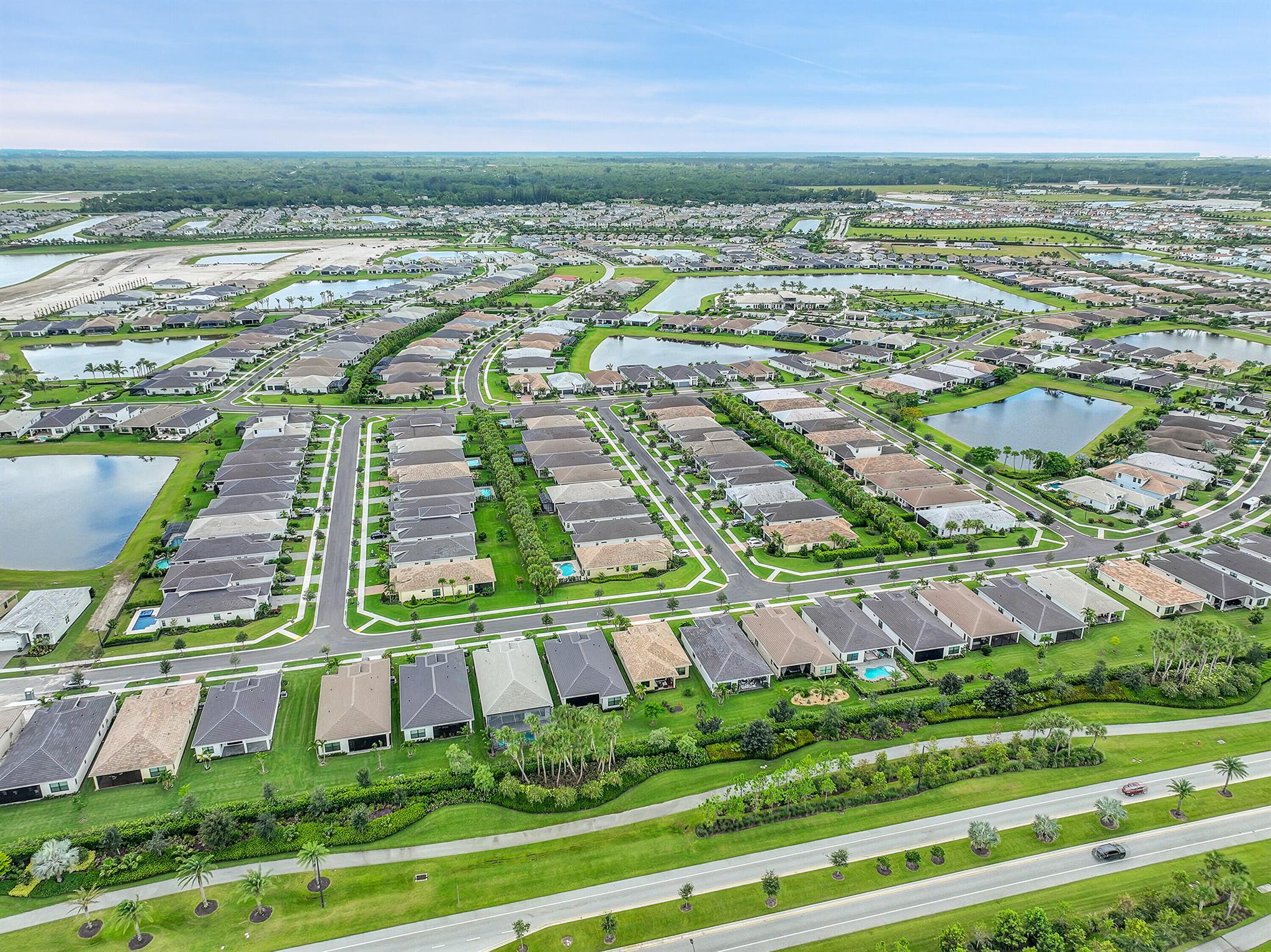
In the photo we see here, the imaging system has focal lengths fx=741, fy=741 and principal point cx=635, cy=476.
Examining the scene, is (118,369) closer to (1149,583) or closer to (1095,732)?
(1095,732)

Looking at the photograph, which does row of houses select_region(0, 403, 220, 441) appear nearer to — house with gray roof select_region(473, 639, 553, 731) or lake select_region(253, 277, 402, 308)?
house with gray roof select_region(473, 639, 553, 731)

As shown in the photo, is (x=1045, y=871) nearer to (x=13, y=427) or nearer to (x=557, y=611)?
(x=557, y=611)

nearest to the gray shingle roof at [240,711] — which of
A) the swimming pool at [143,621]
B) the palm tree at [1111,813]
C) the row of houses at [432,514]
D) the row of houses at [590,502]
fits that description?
the swimming pool at [143,621]

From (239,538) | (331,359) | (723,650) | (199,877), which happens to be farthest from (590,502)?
(331,359)

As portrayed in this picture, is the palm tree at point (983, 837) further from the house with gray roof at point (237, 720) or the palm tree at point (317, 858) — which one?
the house with gray roof at point (237, 720)

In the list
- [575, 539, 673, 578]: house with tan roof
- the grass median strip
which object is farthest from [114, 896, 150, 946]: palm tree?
[575, 539, 673, 578]: house with tan roof
